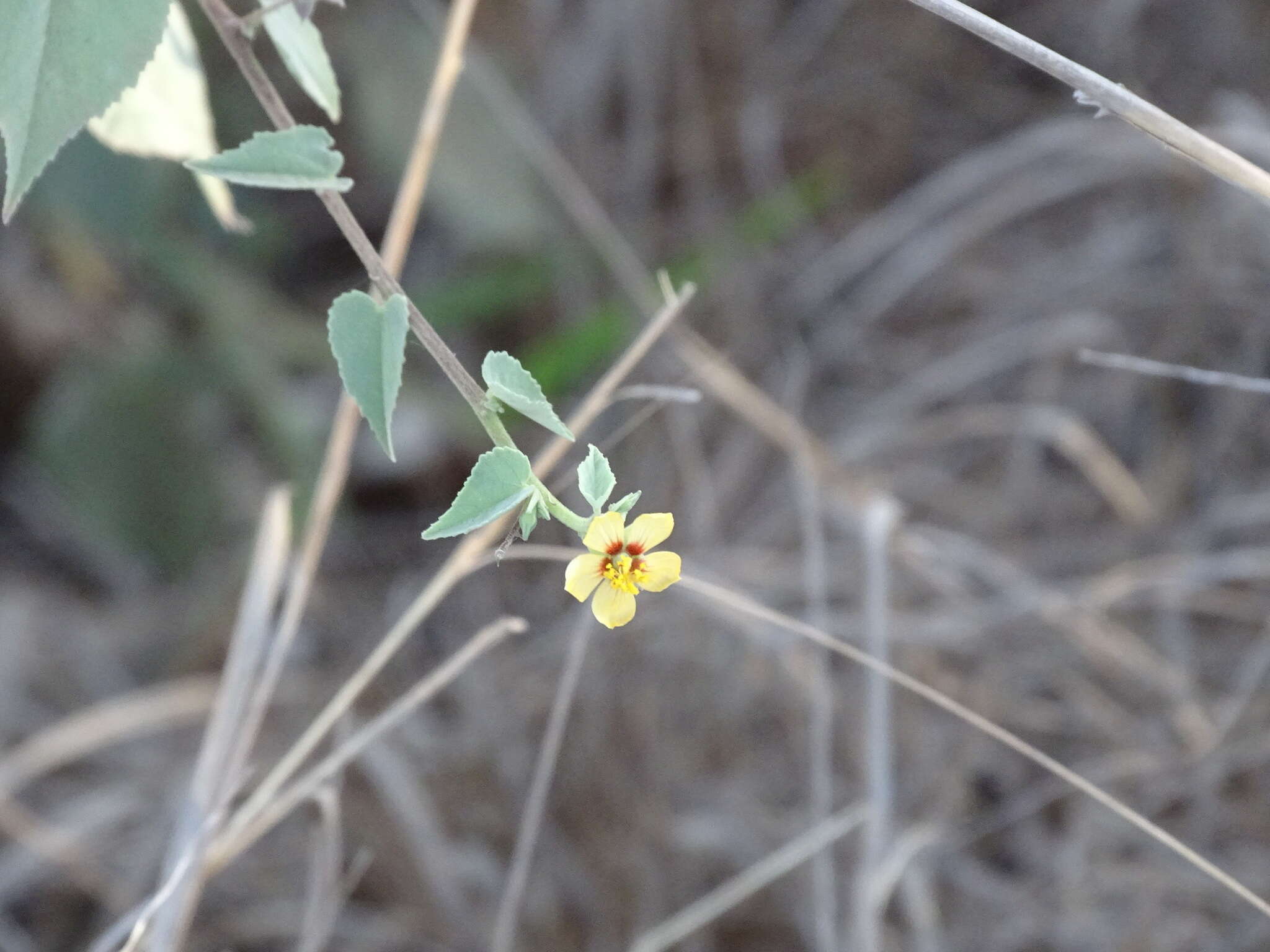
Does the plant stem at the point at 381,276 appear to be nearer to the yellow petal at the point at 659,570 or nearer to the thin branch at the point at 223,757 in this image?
the yellow petal at the point at 659,570

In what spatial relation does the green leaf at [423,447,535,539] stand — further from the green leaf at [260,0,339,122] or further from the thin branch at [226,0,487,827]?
the thin branch at [226,0,487,827]

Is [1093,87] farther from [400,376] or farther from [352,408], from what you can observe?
[352,408]

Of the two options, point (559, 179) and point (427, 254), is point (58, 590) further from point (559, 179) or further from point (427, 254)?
point (559, 179)

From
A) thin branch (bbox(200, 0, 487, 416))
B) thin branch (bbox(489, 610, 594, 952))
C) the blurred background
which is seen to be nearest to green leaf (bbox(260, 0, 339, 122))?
thin branch (bbox(200, 0, 487, 416))

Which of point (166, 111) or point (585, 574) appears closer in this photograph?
point (585, 574)

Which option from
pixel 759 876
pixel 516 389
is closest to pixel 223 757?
pixel 759 876
